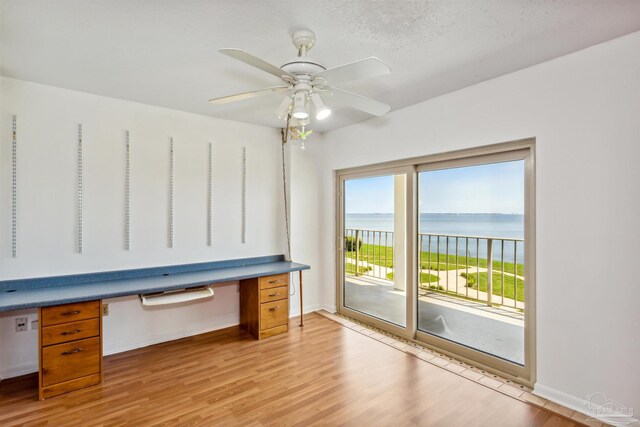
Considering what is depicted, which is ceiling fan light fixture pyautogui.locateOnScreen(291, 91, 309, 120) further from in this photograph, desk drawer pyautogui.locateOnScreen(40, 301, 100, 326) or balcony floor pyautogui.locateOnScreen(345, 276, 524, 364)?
balcony floor pyautogui.locateOnScreen(345, 276, 524, 364)

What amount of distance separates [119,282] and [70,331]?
59 cm

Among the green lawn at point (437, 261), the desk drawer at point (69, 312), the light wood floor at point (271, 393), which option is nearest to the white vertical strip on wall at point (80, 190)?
the desk drawer at point (69, 312)

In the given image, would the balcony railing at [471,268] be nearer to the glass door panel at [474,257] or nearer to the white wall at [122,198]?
the glass door panel at [474,257]

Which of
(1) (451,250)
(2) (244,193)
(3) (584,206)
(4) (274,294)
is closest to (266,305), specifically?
(4) (274,294)

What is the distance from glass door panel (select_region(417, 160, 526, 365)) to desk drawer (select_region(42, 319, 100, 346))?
121 inches

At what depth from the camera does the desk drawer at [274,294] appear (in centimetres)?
359

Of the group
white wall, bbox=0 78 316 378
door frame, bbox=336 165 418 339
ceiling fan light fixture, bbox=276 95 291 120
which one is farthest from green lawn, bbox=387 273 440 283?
ceiling fan light fixture, bbox=276 95 291 120

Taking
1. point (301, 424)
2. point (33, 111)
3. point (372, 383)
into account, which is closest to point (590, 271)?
point (372, 383)

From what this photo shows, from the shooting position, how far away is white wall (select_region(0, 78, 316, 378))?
9.04 feet

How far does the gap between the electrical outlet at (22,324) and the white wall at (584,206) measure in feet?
14.0

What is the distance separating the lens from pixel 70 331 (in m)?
2.52

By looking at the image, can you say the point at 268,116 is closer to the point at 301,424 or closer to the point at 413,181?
the point at 413,181

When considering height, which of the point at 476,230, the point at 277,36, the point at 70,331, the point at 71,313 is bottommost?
the point at 70,331

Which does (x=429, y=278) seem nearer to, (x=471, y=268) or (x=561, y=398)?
(x=471, y=268)
